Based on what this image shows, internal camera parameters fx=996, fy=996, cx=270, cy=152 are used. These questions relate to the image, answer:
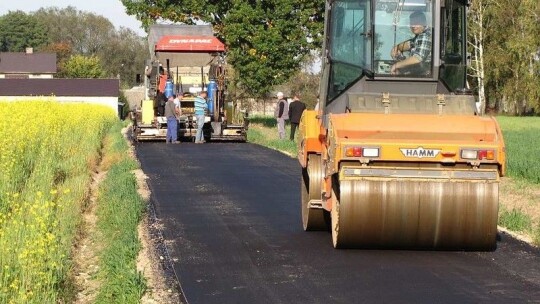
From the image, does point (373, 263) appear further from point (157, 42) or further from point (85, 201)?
point (157, 42)

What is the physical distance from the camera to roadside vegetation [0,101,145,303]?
8.16m

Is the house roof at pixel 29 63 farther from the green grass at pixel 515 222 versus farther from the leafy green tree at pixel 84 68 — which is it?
the green grass at pixel 515 222

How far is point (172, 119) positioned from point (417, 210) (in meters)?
21.8

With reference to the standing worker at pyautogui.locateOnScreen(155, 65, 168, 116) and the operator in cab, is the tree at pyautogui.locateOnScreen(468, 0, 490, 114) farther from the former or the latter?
the operator in cab

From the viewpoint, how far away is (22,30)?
5896 inches

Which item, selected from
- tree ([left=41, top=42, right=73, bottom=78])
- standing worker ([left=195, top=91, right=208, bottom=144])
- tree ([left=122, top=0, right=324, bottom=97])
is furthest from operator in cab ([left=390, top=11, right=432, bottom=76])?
tree ([left=41, top=42, right=73, bottom=78])

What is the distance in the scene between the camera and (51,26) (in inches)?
5940

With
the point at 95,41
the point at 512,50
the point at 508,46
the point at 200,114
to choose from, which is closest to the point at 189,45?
the point at 200,114

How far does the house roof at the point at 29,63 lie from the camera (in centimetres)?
11431

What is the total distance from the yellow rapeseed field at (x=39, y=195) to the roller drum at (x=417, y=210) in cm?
288

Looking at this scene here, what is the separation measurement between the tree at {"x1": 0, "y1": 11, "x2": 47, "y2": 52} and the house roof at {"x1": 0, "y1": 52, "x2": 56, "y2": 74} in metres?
32.0

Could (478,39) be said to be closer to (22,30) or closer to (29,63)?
(29,63)

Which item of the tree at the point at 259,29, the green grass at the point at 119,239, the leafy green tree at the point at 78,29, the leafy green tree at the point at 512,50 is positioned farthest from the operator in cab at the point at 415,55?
the leafy green tree at the point at 78,29

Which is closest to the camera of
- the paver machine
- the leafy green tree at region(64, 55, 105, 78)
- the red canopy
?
the paver machine
